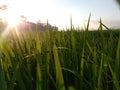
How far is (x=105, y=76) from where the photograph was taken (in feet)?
2.88

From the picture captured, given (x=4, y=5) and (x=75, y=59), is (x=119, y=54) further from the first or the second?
(x=4, y=5)

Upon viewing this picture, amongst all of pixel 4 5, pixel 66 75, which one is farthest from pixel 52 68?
pixel 4 5

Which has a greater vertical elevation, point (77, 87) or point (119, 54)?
point (119, 54)

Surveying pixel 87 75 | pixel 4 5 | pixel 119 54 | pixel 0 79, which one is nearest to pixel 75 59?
pixel 87 75

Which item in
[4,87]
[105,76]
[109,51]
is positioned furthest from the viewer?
[109,51]

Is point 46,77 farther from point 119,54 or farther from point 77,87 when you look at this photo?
point 119,54

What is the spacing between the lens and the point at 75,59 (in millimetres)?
965

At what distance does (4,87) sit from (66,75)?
0.40 metres

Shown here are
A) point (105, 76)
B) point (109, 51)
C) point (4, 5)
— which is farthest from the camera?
point (4, 5)

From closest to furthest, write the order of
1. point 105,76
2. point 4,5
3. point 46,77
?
point 46,77
point 105,76
point 4,5

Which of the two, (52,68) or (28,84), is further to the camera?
(52,68)

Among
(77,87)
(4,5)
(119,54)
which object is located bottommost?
(77,87)

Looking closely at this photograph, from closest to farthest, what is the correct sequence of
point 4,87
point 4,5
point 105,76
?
point 4,87, point 105,76, point 4,5

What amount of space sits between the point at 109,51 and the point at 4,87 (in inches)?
23.9
